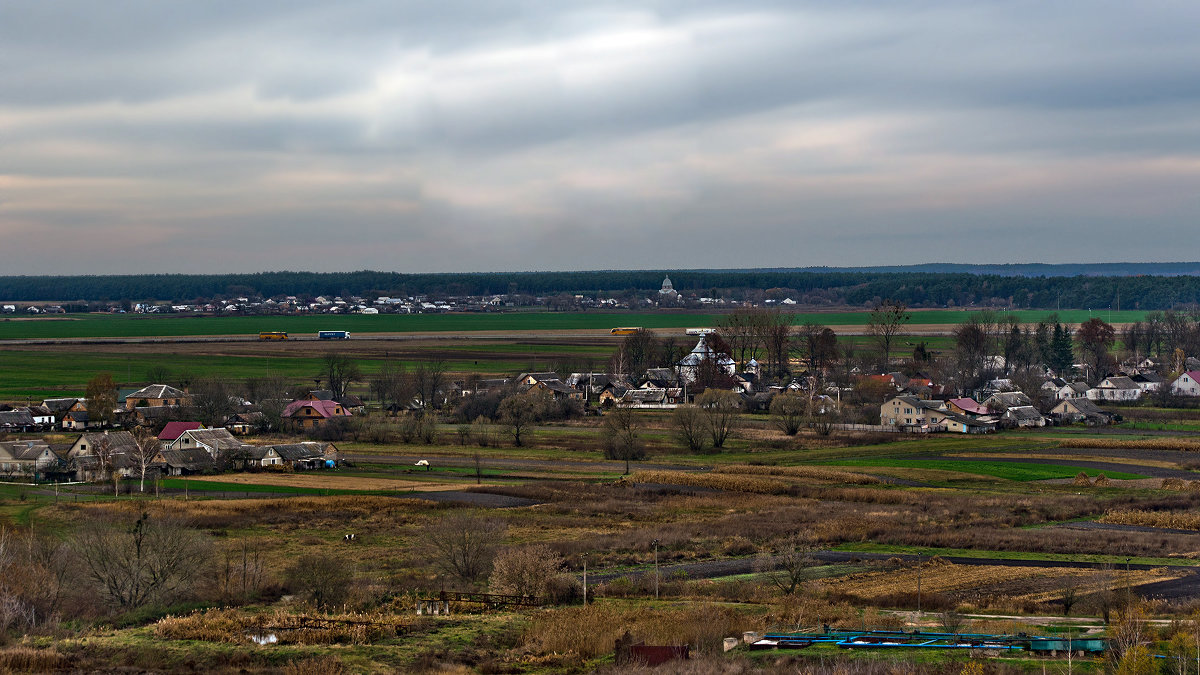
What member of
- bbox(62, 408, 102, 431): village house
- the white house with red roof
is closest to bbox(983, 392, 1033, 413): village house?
the white house with red roof

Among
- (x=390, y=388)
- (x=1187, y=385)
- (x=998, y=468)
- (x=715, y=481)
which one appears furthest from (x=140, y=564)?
(x=1187, y=385)

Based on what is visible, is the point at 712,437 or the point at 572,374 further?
the point at 572,374

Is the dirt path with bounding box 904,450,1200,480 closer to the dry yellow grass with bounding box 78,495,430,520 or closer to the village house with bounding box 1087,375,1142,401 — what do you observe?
the dry yellow grass with bounding box 78,495,430,520

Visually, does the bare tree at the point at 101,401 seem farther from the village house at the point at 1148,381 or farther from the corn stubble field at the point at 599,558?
the village house at the point at 1148,381

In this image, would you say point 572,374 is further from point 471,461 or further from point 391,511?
point 391,511

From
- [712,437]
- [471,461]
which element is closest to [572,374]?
[712,437]

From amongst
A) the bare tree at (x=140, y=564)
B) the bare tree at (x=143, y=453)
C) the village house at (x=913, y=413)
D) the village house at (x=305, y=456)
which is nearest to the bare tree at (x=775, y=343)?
the village house at (x=913, y=413)
